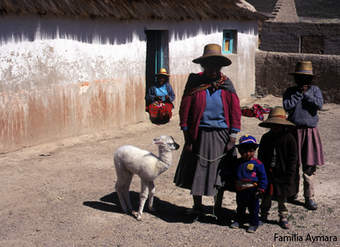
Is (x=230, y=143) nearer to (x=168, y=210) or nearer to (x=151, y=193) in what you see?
(x=151, y=193)

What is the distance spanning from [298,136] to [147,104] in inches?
230

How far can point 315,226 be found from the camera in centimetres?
513

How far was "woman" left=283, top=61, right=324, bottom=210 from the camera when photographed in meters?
5.56

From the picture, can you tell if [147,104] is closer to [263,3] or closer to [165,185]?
[165,185]

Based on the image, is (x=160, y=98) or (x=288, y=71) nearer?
(x=160, y=98)

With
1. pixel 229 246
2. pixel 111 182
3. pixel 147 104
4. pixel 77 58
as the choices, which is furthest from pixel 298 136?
pixel 147 104

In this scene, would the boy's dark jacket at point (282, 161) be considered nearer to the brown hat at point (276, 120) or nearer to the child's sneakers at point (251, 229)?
the brown hat at point (276, 120)

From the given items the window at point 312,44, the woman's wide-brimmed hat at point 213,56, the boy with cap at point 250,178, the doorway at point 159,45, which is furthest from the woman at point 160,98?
the window at point 312,44

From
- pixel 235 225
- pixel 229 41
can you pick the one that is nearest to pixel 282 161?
pixel 235 225

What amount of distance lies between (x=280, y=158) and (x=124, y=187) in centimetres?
181

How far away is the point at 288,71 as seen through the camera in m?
13.6

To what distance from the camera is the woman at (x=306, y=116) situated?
5.56 meters

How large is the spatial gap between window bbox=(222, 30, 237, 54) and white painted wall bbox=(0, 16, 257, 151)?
2003mm

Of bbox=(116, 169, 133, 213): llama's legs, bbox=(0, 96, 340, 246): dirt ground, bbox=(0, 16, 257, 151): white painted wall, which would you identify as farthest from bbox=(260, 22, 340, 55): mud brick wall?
bbox=(116, 169, 133, 213): llama's legs
